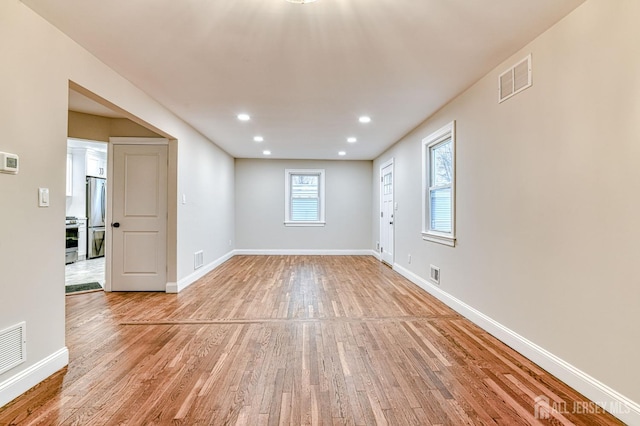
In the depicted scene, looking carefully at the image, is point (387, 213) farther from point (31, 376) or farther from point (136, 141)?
point (31, 376)

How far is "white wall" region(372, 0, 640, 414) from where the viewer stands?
168 centimetres

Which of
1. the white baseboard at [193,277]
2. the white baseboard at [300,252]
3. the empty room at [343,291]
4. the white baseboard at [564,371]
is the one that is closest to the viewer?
the white baseboard at [564,371]

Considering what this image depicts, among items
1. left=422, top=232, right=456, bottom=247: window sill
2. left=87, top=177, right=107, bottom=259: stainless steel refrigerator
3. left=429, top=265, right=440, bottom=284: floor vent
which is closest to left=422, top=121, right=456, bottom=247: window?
left=422, top=232, right=456, bottom=247: window sill

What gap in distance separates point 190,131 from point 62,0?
9.39 feet

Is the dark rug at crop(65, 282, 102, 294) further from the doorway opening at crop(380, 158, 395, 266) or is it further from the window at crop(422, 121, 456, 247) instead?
the doorway opening at crop(380, 158, 395, 266)

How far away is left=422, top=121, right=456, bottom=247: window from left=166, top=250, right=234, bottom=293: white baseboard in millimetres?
3530

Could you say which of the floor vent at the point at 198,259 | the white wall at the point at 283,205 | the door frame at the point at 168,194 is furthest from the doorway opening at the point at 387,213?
the door frame at the point at 168,194

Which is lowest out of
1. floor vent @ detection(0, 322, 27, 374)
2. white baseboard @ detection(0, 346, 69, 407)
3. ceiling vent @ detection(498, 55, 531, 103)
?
white baseboard @ detection(0, 346, 69, 407)

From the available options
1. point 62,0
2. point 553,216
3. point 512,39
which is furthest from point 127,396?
point 512,39

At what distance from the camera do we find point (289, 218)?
7816 mm

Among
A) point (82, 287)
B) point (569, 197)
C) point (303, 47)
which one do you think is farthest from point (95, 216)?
point (569, 197)

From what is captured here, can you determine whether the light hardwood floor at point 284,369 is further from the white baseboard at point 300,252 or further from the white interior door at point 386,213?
the white baseboard at point 300,252

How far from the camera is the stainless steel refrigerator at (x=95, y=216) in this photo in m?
6.89

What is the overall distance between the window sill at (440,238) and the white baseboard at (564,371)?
0.67m
